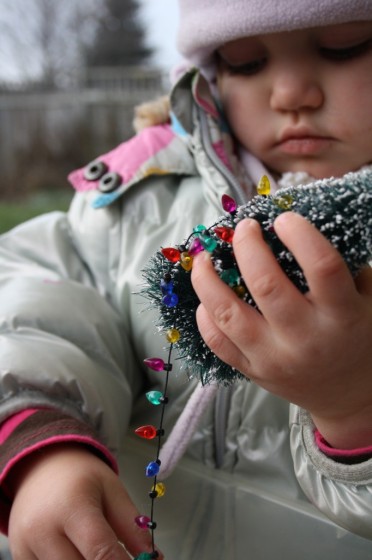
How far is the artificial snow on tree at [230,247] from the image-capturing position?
1.06ft

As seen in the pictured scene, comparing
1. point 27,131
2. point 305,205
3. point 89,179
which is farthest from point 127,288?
point 27,131

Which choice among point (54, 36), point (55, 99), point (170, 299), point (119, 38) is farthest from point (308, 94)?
point (119, 38)

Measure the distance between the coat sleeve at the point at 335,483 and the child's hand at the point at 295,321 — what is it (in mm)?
83

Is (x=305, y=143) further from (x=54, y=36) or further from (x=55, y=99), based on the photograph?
(x=54, y=36)

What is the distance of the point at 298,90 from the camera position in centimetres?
62

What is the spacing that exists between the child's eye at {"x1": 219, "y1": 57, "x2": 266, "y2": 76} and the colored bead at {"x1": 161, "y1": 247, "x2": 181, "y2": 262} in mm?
364

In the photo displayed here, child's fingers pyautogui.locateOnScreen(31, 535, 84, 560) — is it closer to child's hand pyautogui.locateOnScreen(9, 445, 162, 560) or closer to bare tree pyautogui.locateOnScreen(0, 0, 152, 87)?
child's hand pyautogui.locateOnScreen(9, 445, 162, 560)

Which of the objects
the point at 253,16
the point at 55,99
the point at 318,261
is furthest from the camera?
the point at 55,99

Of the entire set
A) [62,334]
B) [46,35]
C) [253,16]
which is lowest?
[62,334]

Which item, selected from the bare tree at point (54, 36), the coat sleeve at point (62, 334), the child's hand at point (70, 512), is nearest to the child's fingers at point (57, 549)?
the child's hand at point (70, 512)

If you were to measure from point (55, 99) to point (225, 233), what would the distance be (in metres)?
4.80

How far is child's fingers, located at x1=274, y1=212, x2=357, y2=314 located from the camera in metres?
0.32

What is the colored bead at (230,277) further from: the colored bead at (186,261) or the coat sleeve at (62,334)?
the coat sleeve at (62,334)

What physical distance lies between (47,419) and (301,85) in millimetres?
398
